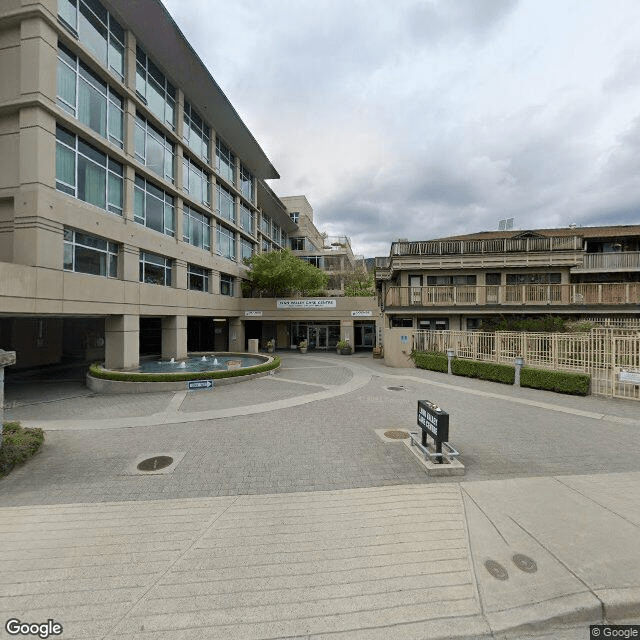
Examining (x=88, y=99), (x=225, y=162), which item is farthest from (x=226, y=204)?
(x=88, y=99)

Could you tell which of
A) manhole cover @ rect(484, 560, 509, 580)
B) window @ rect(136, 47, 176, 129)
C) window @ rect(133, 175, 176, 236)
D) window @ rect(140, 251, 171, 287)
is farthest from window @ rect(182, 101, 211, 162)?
manhole cover @ rect(484, 560, 509, 580)

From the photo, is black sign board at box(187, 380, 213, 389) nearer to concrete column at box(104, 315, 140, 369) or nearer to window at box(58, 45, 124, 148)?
concrete column at box(104, 315, 140, 369)

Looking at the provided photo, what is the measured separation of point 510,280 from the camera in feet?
75.8

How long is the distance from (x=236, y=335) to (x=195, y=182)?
13.2 m

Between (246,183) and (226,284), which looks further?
(246,183)

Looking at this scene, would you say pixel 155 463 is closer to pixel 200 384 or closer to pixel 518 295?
pixel 200 384

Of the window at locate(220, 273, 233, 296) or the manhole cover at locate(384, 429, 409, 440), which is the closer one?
the manhole cover at locate(384, 429, 409, 440)

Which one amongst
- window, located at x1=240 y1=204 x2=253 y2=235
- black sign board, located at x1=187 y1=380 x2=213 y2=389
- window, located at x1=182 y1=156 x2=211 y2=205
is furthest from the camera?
window, located at x1=240 y1=204 x2=253 y2=235

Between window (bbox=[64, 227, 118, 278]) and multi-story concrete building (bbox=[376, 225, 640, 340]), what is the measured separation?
17.2 metres

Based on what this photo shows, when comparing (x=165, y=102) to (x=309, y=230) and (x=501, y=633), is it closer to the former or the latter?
(x=501, y=633)

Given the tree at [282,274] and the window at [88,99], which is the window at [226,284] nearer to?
the tree at [282,274]

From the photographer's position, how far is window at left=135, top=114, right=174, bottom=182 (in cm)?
1822

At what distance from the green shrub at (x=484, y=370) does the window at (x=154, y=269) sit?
18228mm

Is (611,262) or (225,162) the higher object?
(225,162)
